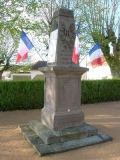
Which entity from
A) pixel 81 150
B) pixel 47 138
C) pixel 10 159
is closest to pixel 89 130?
pixel 81 150

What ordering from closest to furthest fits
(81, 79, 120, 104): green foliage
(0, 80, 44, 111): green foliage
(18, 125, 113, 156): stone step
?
(18, 125, 113, 156): stone step, (0, 80, 44, 111): green foliage, (81, 79, 120, 104): green foliage

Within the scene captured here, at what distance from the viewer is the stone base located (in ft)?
10.9

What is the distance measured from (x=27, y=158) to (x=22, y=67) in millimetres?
11506

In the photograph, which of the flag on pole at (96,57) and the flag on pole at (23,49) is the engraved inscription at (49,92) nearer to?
the flag on pole at (23,49)

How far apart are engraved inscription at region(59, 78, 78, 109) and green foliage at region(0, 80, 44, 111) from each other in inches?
133

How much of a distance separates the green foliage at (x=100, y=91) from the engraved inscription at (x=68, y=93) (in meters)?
4.26

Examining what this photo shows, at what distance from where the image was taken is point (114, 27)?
12.3m

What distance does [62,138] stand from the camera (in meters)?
3.60

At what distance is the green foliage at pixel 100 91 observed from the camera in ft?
27.9

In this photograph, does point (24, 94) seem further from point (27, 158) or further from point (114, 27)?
point (114, 27)

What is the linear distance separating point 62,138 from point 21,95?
12.8ft

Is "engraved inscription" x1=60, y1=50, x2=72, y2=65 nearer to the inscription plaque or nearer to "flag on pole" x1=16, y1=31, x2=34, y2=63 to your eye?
the inscription plaque

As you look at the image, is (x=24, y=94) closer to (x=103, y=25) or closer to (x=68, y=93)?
(x=68, y=93)

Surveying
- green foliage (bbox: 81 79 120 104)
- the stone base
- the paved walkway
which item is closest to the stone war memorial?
the stone base
